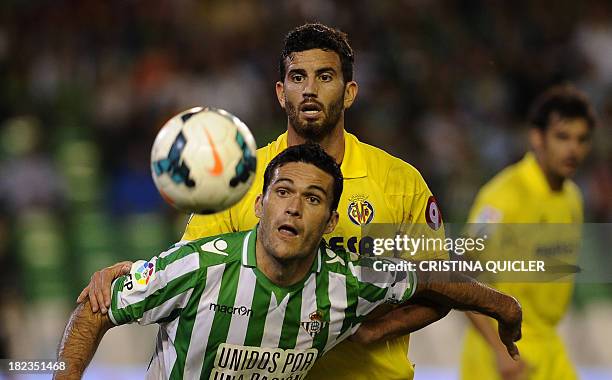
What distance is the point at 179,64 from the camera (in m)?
9.98

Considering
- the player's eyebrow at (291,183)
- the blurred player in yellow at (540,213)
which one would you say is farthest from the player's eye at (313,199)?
the blurred player in yellow at (540,213)

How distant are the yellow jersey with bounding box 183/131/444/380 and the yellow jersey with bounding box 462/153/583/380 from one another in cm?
141

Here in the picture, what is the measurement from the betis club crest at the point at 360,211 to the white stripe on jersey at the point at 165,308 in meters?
0.81

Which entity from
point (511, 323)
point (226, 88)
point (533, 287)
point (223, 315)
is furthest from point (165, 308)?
point (226, 88)

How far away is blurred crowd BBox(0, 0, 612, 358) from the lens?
335 inches

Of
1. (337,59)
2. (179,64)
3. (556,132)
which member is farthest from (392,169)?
(179,64)

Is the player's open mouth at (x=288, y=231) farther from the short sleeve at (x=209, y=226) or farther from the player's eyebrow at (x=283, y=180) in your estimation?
the short sleeve at (x=209, y=226)

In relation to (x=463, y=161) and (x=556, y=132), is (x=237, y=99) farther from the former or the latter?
(x=556, y=132)

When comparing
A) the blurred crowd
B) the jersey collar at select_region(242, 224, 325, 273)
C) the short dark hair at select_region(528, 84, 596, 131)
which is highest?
the blurred crowd

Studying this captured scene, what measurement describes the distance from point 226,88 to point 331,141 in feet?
18.2

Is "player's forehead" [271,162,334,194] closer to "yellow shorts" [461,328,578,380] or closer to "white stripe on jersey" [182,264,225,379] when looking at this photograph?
"white stripe on jersey" [182,264,225,379]

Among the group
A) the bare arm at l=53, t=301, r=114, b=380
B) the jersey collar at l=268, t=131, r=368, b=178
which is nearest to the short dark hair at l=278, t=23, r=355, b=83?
the jersey collar at l=268, t=131, r=368, b=178

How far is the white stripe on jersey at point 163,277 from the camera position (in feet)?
12.3

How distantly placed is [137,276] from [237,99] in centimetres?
593
